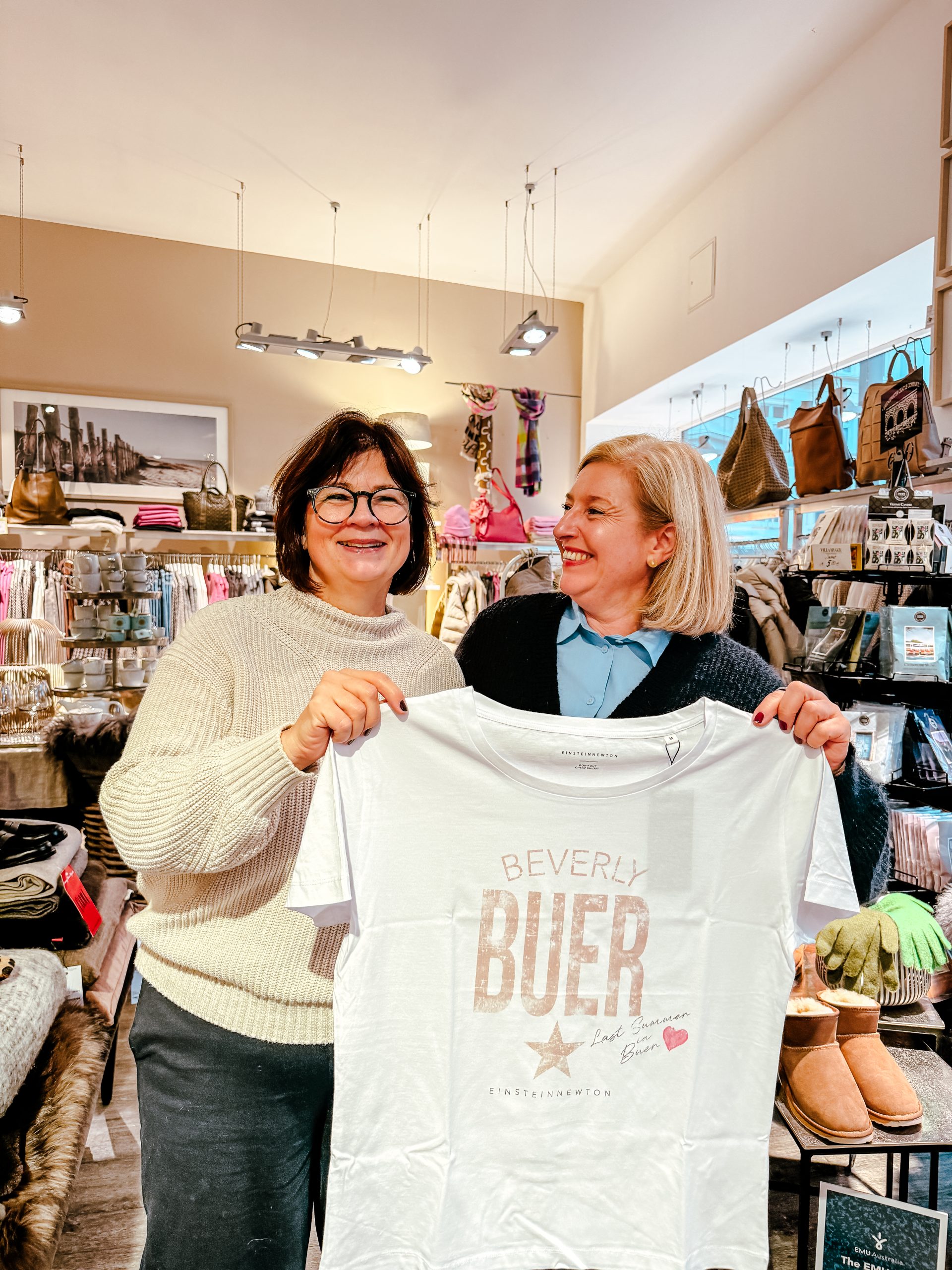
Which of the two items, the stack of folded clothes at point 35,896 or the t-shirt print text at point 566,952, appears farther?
the stack of folded clothes at point 35,896

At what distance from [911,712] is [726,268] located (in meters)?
2.81

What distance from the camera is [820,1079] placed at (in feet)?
5.18

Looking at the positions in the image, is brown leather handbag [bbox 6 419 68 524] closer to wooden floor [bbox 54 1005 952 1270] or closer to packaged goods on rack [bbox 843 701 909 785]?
wooden floor [bbox 54 1005 952 1270]

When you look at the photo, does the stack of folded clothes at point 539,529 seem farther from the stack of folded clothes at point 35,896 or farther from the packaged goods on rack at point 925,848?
the stack of folded clothes at point 35,896

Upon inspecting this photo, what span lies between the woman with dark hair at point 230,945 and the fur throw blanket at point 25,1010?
498 millimetres

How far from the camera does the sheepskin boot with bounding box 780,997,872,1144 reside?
1506 millimetres

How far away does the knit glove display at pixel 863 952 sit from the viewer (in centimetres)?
182

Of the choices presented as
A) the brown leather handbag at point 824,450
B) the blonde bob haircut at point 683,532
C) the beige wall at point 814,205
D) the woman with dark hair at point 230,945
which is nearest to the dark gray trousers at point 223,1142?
the woman with dark hair at point 230,945

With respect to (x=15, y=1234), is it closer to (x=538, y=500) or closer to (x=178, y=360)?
(x=178, y=360)

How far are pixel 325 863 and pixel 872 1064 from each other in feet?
4.49

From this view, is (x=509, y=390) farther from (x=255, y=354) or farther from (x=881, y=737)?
(x=881, y=737)

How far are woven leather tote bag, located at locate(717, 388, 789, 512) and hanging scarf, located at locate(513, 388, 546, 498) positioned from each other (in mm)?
2185

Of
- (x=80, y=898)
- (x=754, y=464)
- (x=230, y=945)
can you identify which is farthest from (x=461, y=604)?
(x=230, y=945)

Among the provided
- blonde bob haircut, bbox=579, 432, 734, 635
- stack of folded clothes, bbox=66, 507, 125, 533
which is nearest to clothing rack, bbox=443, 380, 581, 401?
stack of folded clothes, bbox=66, 507, 125, 533
